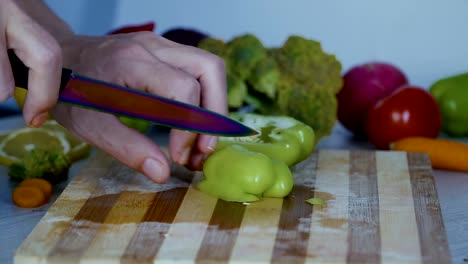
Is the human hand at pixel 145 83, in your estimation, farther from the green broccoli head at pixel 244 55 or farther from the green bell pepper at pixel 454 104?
the green bell pepper at pixel 454 104

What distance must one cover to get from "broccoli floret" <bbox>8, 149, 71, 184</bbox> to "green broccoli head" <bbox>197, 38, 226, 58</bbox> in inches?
17.8

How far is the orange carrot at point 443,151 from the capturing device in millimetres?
1758

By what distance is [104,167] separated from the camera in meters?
1.57

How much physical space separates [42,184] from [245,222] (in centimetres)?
47

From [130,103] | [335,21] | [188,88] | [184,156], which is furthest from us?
[335,21]

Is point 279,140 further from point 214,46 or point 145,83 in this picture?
point 214,46

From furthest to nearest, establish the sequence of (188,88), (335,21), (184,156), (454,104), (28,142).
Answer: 1. (335,21)
2. (454,104)
3. (28,142)
4. (184,156)
5. (188,88)

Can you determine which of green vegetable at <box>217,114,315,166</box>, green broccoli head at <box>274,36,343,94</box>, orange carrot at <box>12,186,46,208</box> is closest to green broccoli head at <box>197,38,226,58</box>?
green broccoli head at <box>274,36,343,94</box>

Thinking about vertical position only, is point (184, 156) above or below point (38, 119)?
below

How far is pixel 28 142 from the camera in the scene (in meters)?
1.77

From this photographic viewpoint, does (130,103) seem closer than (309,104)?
Yes

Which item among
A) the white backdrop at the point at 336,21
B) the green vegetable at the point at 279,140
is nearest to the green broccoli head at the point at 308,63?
the green vegetable at the point at 279,140

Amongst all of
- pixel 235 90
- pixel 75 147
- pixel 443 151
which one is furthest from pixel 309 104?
pixel 75 147

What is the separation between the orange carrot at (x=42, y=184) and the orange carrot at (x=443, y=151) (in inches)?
31.4
